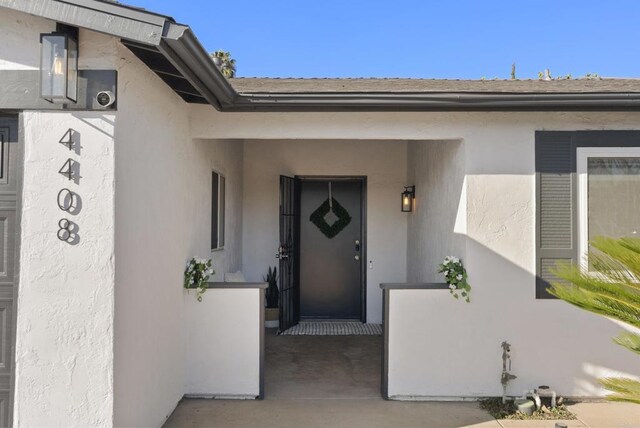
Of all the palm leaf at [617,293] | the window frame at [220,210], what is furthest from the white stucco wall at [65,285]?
the palm leaf at [617,293]

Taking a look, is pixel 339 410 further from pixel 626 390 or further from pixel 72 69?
pixel 72 69

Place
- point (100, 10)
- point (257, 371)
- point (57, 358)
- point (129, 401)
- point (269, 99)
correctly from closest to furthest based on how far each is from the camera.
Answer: point (100, 10) → point (57, 358) → point (129, 401) → point (269, 99) → point (257, 371)

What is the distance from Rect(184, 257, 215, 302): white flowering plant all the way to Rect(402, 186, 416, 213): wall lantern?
3.48 meters

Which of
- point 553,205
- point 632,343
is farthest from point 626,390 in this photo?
point 553,205

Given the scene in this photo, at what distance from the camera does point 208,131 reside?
4273 mm

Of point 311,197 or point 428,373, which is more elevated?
point 311,197

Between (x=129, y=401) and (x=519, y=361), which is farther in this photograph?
(x=519, y=361)

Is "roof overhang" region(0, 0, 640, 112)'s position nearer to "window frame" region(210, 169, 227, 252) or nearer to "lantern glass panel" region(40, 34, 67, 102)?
"lantern glass panel" region(40, 34, 67, 102)

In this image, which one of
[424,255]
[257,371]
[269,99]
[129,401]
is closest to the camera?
[129,401]

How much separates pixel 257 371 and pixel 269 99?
2455 millimetres

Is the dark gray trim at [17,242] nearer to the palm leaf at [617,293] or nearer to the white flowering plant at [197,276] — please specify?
the white flowering plant at [197,276]

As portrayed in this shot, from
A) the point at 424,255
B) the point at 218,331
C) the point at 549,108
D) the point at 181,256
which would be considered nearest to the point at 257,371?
the point at 218,331

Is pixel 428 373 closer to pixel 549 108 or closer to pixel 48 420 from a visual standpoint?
pixel 549 108

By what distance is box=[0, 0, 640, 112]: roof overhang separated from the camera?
101 inches
